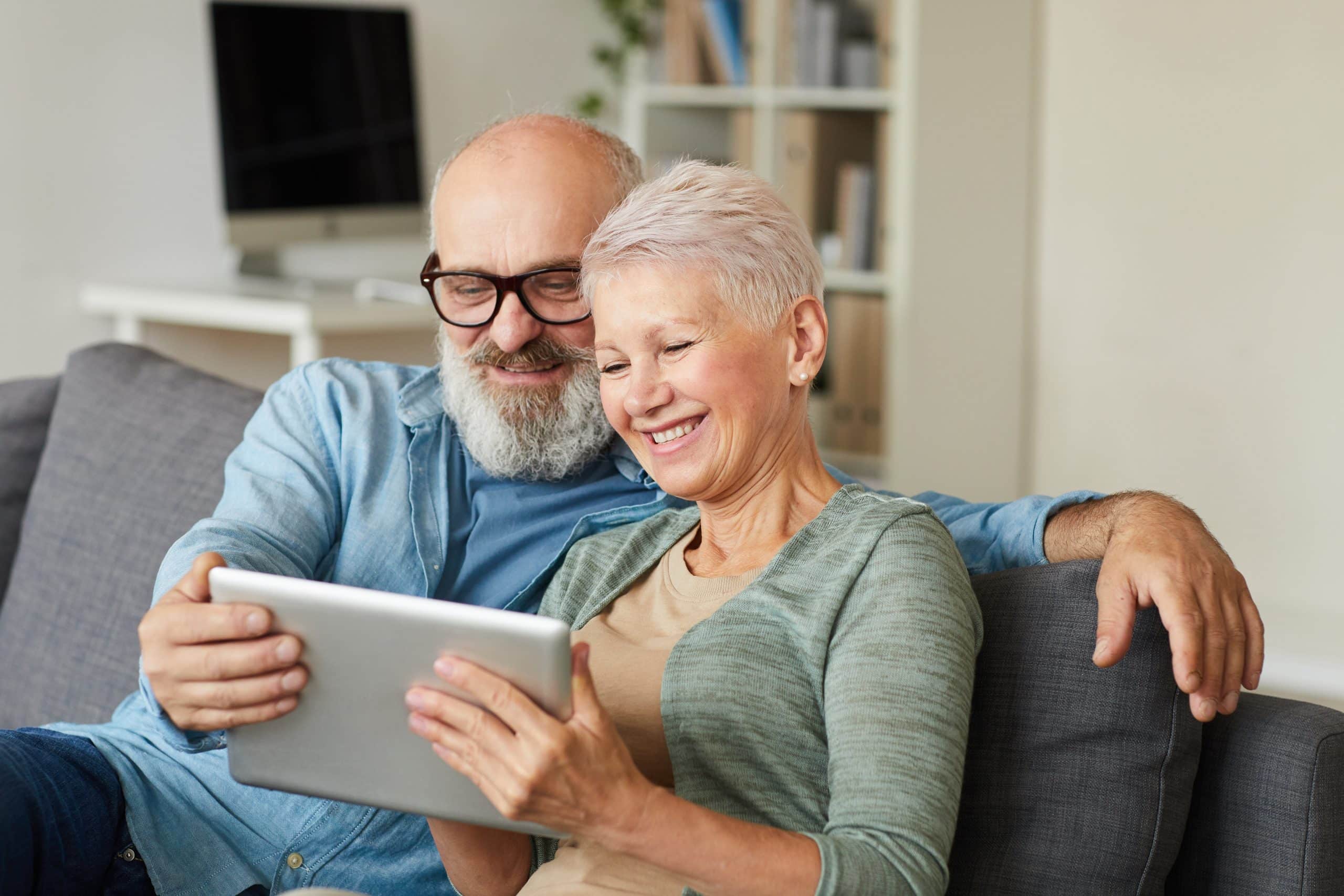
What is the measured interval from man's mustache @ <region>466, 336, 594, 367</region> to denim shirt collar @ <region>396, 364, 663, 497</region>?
0.28 feet

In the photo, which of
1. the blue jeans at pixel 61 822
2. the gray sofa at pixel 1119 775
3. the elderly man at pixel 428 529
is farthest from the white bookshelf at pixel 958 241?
the blue jeans at pixel 61 822

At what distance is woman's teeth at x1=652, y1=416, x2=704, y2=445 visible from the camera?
1.25m

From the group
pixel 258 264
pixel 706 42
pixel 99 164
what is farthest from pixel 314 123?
pixel 706 42

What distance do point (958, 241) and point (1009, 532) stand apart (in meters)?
1.83

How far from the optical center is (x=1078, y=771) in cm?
115

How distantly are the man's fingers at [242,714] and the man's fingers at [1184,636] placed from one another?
0.70m

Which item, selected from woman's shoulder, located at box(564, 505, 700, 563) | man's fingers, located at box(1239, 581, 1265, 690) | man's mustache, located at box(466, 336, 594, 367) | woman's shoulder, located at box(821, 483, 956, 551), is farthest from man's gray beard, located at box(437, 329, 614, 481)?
man's fingers, located at box(1239, 581, 1265, 690)

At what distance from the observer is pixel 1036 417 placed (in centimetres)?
317

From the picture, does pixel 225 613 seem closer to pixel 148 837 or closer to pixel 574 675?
pixel 574 675

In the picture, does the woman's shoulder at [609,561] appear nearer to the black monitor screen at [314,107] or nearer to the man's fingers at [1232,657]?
the man's fingers at [1232,657]

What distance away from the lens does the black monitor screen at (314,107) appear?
11.3 ft

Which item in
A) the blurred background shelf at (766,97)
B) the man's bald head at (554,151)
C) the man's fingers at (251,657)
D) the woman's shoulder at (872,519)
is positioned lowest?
the man's fingers at (251,657)

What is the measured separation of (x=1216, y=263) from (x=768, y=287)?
196 centimetres

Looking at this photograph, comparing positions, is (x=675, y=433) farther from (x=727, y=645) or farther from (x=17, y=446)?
(x=17, y=446)
